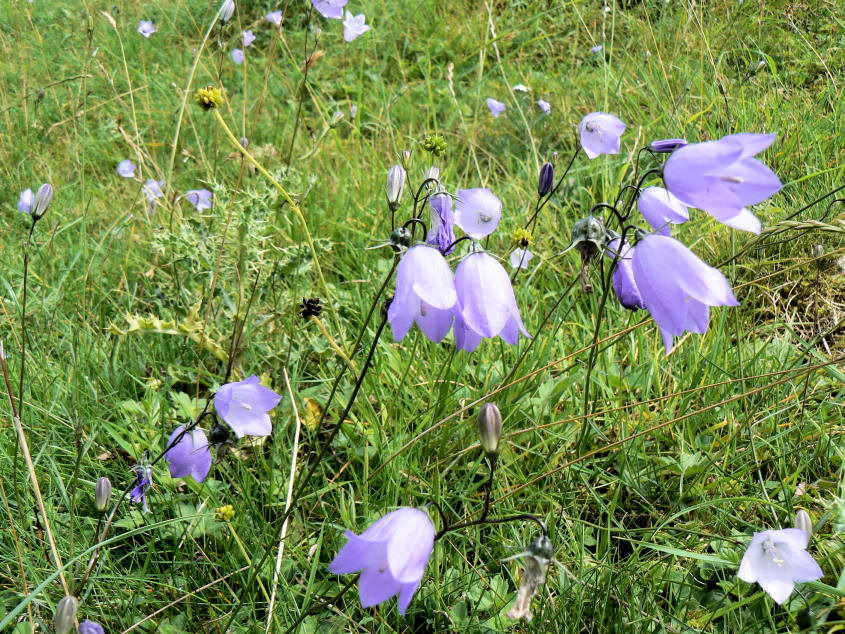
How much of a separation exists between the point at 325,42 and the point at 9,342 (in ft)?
11.2

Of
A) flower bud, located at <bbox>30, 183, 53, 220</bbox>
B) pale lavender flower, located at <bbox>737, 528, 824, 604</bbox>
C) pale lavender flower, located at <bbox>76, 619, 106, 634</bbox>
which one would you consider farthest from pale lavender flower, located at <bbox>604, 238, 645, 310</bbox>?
flower bud, located at <bbox>30, 183, 53, 220</bbox>

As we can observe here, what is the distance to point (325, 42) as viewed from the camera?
4855 millimetres

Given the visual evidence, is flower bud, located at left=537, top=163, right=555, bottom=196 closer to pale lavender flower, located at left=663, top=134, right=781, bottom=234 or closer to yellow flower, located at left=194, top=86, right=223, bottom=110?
pale lavender flower, located at left=663, top=134, right=781, bottom=234

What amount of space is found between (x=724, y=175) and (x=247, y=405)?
3.47 feet

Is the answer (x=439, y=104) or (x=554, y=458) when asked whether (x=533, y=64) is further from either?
(x=554, y=458)

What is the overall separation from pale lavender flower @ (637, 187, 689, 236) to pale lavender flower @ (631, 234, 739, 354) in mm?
193

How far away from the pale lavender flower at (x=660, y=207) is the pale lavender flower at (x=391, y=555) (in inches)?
29.7

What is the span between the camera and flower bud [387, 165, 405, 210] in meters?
1.44

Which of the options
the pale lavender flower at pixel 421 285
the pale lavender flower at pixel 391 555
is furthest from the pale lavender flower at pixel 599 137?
the pale lavender flower at pixel 391 555

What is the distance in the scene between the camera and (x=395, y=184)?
57.2 inches

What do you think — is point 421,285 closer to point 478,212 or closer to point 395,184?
point 395,184

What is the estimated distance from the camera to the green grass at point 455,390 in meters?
1.46

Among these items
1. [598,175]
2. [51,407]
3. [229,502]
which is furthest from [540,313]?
[51,407]

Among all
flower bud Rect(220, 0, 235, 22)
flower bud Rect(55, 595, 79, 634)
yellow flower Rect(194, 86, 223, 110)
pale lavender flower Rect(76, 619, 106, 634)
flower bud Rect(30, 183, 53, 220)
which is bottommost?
pale lavender flower Rect(76, 619, 106, 634)
